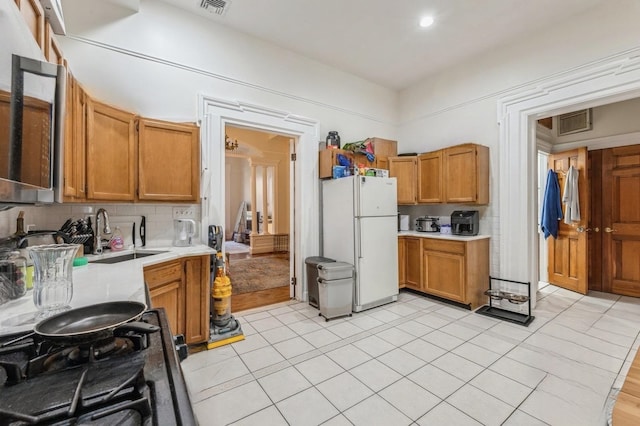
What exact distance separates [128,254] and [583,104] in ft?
15.9

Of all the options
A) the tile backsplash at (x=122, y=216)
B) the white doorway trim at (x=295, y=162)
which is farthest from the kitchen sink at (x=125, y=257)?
the white doorway trim at (x=295, y=162)

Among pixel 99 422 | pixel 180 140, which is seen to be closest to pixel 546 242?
pixel 180 140

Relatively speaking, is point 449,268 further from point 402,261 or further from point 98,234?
point 98,234

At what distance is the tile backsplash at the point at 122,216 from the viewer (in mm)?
2254

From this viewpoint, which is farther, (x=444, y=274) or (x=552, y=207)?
(x=552, y=207)

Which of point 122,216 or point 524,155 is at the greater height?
point 524,155

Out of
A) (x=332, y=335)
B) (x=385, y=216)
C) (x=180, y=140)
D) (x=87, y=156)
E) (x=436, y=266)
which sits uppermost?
(x=180, y=140)

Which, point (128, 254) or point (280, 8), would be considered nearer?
point (128, 254)

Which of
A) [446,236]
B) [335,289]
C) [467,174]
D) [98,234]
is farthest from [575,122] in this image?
[98,234]

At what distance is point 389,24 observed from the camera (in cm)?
328

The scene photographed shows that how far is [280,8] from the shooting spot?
301 centimetres

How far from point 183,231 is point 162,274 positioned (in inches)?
29.8

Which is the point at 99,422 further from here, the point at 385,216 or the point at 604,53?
the point at 604,53

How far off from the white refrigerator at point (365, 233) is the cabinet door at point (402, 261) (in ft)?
1.47
